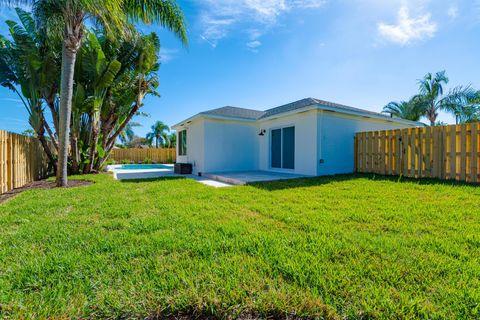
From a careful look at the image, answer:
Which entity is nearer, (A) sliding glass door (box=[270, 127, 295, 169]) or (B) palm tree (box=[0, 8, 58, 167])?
(B) palm tree (box=[0, 8, 58, 167])

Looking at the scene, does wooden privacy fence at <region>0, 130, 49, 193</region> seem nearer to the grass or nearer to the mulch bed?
the mulch bed

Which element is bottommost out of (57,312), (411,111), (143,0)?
(57,312)

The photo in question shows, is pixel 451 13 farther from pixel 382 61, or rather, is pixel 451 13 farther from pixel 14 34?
pixel 14 34

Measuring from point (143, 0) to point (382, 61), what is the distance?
434 inches

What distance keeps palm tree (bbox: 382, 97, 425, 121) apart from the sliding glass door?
14914 mm

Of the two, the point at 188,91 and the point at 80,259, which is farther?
the point at 188,91

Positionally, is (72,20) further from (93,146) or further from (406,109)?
(406,109)

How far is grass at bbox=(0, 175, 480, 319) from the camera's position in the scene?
73.5 inches

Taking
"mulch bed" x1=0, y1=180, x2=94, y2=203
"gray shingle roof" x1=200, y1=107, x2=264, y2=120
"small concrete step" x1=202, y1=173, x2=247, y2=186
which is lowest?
"mulch bed" x1=0, y1=180, x2=94, y2=203

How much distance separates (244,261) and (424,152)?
9.23 meters

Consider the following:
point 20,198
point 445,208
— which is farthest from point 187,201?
point 445,208

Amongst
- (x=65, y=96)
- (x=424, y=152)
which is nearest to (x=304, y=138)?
(x=424, y=152)

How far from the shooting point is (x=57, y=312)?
182 centimetres

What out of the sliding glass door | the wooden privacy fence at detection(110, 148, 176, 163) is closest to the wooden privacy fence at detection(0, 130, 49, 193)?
the sliding glass door
